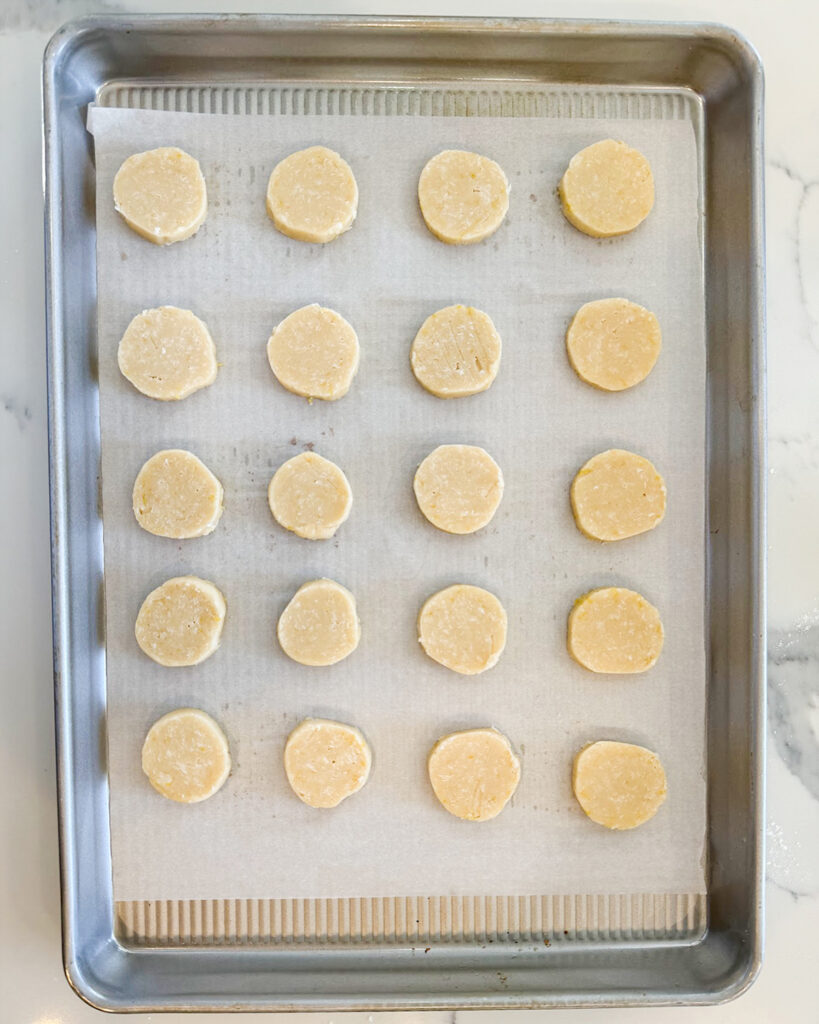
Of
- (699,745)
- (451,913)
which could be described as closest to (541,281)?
(699,745)

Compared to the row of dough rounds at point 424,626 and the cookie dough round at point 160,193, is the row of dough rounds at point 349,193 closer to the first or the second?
the cookie dough round at point 160,193

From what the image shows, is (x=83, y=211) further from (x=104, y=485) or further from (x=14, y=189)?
(x=104, y=485)

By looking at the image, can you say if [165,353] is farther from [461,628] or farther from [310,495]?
[461,628]

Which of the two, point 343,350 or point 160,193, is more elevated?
point 160,193

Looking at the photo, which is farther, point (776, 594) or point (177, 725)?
point (776, 594)

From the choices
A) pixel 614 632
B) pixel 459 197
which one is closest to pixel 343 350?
pixel 459 197
